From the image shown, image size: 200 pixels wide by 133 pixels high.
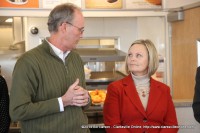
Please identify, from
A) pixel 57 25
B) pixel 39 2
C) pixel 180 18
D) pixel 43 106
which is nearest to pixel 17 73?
pixel 43 106

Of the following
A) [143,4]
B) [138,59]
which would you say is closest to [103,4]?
[143,4]

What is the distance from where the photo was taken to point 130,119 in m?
2.04

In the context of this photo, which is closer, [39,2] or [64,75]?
[64,75]

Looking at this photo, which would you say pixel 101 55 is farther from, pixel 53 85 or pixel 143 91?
pixel 53 85

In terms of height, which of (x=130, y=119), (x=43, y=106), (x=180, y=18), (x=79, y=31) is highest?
(x=180, y=18)

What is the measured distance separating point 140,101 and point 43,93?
65 cm

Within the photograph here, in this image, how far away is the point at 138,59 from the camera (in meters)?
2.10

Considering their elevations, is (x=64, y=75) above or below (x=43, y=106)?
above

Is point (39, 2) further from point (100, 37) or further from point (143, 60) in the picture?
point (143, 60)

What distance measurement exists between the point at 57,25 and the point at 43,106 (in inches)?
18.4

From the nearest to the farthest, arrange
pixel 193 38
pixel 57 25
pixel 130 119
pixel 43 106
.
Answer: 1. pixel 43 106
2. pixel 57 25
3. pixel 130 119
4. pixel 193 38

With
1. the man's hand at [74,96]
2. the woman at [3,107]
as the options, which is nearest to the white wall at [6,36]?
the woman at [3,107]

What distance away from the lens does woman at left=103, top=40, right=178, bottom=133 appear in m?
2.04

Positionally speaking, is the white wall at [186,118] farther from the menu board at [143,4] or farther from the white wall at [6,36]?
the white wall at [6,36]
